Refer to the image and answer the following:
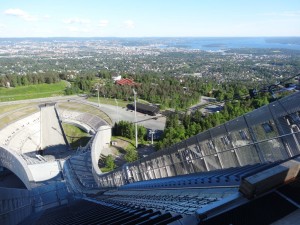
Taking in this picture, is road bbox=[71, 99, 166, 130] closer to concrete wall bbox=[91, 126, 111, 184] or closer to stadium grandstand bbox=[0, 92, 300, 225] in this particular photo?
concrete wall bbox=[91, 126, 111, 184]

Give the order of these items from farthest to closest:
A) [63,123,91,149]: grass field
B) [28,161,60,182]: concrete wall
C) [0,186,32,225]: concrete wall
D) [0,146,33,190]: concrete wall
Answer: [63,123,91,149]: grass field
[28,161,60,182]: concrete wall
[0,146,33,190]: concrete wall
[0,186,32,225]: concrete wall

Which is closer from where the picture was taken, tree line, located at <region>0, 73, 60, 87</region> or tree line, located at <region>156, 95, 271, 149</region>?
tree line, located at <region>156, 95, 271, 149</region>

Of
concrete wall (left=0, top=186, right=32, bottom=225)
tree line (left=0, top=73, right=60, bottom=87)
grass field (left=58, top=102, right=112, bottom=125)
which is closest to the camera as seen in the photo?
concrete wall (left=0, top=186, right=32, bottom=225)

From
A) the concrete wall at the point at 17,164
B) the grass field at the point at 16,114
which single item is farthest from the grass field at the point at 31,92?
the concrete wall at the point at 17,164

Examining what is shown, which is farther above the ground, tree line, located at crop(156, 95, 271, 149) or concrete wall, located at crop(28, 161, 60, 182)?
tree line, located at crop(156, 95, 271, 149)

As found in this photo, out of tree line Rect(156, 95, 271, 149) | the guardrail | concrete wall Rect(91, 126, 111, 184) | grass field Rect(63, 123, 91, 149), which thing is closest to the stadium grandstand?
the guardrail

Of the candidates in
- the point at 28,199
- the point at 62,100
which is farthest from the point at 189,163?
the point at 62,100

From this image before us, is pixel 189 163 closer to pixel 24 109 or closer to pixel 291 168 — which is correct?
pixel 291 168

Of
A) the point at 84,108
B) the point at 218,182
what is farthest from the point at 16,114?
the point at 218,182
